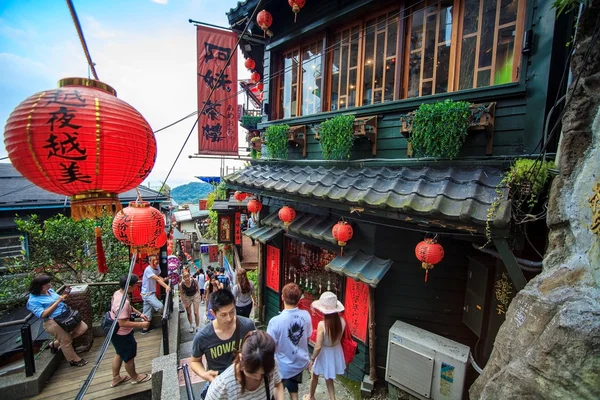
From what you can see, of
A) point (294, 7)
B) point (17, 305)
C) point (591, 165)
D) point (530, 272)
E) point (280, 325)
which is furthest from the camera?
point (17, 305)

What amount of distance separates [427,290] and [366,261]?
135 cm

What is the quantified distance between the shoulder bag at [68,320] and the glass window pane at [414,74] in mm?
8720

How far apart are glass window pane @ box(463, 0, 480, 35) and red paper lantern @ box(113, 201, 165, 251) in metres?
7.29

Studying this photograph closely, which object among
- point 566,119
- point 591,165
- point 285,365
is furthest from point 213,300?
point 566,119

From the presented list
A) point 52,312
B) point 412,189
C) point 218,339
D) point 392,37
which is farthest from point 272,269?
point 392,37

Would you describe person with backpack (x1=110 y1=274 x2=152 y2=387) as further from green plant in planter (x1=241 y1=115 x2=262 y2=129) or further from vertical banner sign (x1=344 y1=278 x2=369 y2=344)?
green plant in planter (x1=241 y1=115 x2=262 y2=129)

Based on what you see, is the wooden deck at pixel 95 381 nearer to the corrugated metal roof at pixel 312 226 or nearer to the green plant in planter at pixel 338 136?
the corrugated metal roof at pixel 312 226

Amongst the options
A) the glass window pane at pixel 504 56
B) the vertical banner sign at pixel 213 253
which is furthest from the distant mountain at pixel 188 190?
the glass window pane at pixel 504 56

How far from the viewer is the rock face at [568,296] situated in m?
2.27

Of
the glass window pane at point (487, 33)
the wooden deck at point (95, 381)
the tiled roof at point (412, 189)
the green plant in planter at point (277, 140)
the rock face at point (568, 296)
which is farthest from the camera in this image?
the green plant in planter at point (277, 140)

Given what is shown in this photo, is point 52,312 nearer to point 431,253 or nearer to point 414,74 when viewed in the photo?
point 431,253

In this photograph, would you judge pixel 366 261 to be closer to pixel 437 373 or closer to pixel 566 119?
pixel 437 373

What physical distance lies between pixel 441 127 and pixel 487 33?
1.83 meters

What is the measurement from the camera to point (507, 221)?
10.3 ft
